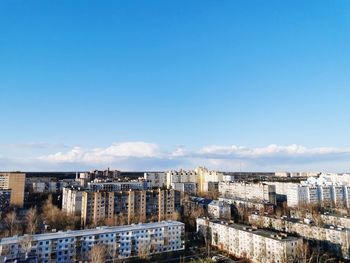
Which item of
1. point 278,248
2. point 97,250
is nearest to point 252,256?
point 278,248

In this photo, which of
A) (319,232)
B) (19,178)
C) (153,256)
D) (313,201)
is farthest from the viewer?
(313,201)

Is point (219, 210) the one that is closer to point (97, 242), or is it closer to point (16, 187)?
point (97, 242)

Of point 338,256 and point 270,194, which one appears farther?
point 270,194

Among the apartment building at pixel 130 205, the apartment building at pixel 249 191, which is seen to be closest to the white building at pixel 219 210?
the apartment building at pixel 130 205

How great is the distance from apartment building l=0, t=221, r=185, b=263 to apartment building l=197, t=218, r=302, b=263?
5.57 feet

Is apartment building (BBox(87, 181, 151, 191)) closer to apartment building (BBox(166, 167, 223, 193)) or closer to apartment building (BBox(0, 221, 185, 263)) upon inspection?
apartment building (BBox(166, 167, 223, 193))

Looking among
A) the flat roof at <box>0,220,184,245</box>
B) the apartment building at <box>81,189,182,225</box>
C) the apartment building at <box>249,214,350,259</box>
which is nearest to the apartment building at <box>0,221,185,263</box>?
the flat roof at <box>0,220,184,245</box>

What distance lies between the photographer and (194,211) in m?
19.6

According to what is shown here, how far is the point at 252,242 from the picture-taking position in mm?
12398

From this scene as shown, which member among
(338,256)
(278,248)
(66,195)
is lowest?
(338,256)

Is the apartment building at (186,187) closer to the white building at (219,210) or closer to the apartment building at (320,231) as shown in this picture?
the white building at (219,210)

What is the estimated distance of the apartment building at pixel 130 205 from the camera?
1777 cm

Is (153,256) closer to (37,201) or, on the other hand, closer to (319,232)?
(319,232)

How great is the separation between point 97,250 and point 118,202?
8.13 m
